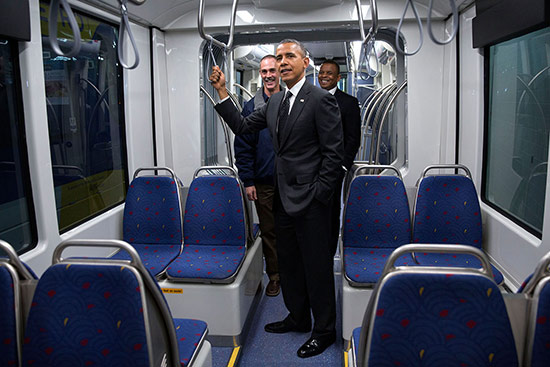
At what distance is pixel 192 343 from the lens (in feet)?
6.50

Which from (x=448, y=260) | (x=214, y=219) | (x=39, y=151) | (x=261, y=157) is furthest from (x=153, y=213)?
(x=448, y=260)

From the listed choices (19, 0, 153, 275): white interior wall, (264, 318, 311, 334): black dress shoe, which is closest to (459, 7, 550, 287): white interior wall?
(264, 318, 311, 334): black dress shoe

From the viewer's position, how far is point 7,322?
1565 mm

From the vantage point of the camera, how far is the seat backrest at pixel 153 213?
3449mm

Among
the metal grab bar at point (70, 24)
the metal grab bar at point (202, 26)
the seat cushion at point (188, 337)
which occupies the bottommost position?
the seat cushion at point (188, 337)

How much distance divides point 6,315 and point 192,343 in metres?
0.73

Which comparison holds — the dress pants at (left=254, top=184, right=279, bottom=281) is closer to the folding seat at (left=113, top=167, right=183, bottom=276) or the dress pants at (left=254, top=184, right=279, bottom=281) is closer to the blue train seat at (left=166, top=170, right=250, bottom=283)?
the blue train seat at (left=166, top=170, right=250, bottom=283)

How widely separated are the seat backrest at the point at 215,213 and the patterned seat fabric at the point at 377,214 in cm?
77

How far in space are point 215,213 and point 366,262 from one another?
1.12 m

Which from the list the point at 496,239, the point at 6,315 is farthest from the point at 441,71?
the point at 6,315

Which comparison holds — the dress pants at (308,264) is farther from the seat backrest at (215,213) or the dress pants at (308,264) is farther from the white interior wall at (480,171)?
the white interior wall at (480,171)

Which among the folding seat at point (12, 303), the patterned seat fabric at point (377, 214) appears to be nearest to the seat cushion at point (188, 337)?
the folding seat at point (12, 303)

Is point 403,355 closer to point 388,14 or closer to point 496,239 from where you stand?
point 496,239

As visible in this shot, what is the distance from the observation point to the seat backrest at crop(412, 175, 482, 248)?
3158 millimetres
